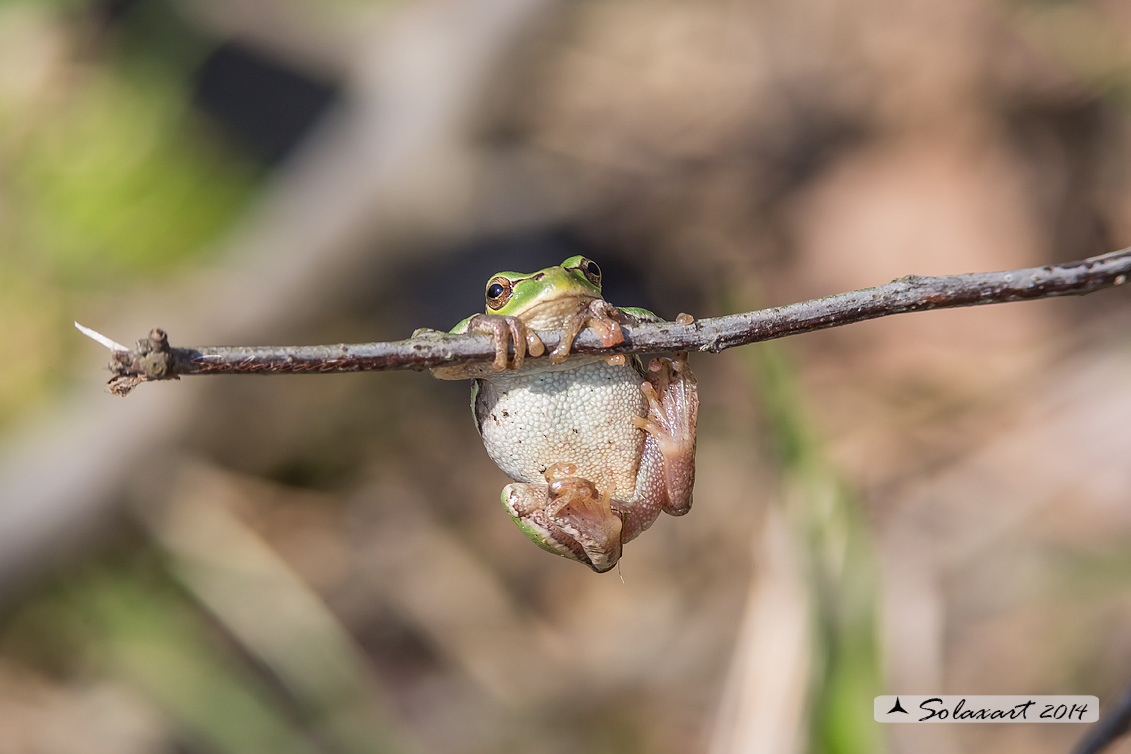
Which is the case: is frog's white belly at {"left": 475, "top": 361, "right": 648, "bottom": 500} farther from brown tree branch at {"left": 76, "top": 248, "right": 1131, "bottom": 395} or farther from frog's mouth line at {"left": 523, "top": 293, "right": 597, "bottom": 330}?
brown tree branch at {"left": 76, "top": 248, "right": 1131, "bottom": 395}

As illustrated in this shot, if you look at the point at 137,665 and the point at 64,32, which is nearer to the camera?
the point at 137,665

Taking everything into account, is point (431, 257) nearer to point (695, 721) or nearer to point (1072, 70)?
point (695, 721)

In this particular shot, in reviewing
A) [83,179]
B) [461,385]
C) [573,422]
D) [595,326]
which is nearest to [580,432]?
[573,422]

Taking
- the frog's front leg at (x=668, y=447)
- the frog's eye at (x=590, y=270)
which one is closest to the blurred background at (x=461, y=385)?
the frog's front leg at (x=668, y=447)

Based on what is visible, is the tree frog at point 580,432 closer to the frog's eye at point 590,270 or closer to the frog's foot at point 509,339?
the frog's eye at point 590,270

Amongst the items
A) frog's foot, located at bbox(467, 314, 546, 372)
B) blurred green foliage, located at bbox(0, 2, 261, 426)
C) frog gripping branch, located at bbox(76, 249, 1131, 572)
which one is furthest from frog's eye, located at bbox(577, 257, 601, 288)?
blurred green foliage, located at bbox(0, 2, 261, 426)

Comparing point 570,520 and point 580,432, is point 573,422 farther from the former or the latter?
point 570,520

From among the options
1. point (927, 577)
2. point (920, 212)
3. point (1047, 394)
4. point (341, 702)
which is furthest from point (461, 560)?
point (920, 212)
